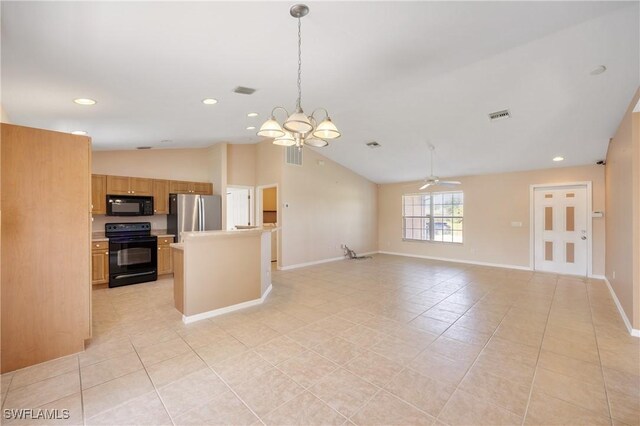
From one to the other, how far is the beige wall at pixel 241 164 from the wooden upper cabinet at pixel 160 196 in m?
1.44

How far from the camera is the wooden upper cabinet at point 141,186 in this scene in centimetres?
548

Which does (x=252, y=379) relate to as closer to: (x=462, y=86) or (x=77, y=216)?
(x=77, y=216)

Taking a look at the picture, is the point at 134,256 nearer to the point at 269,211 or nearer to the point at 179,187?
the point at 179,187

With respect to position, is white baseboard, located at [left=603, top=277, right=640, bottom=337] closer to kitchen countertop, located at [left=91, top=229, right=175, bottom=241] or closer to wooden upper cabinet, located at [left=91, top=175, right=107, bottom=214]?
kitchen countertop, located at [left=91, top=229, right=175, bottom=241]

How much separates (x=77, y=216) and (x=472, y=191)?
809 cm

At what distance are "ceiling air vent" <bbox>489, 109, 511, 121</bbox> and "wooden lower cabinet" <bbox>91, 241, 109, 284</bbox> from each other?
22.8ft

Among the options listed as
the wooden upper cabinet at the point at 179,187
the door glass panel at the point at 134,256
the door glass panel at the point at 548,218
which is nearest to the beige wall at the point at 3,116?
the door glass panel at the point at 134,256

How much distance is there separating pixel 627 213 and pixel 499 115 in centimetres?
208

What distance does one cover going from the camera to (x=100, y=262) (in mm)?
4918


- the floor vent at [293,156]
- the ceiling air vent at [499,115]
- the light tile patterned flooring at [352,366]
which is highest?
the ceiling air vent at [499,115]

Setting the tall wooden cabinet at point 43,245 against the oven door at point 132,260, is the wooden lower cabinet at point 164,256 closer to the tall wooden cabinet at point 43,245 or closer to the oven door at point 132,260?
the oven door at point 132,260

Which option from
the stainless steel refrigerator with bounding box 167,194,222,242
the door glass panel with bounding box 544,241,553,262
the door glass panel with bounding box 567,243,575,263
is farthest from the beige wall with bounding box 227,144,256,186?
the door glass panel with bounding box 567,243,575,263

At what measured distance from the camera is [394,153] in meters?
6.63

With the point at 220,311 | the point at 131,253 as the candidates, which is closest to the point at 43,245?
the point at 220,311
